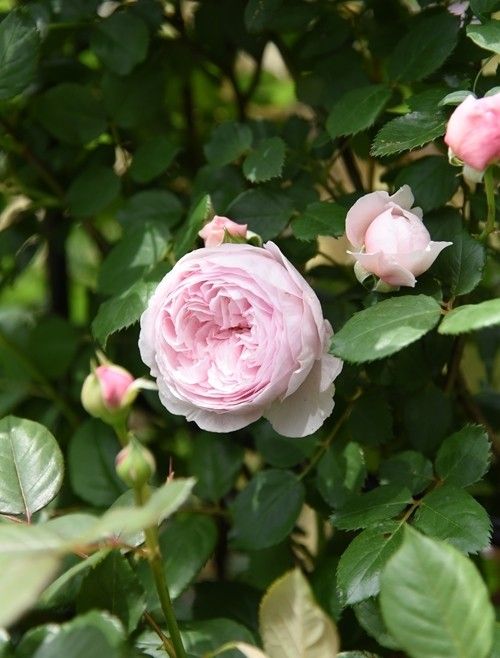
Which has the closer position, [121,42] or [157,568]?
[157,568]

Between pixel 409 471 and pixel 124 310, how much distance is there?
0.23m

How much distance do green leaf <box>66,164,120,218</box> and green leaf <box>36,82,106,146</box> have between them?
0.03 meters

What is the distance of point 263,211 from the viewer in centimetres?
69

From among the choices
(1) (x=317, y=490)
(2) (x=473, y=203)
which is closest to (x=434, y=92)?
(2) (x=473, y=203)

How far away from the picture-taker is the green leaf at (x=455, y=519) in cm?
54

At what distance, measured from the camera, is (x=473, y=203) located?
2.19 feet

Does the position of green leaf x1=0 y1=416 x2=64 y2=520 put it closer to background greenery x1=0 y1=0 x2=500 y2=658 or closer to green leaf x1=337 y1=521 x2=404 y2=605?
background greenery x1=0 y1=0 x2=500 y2=658

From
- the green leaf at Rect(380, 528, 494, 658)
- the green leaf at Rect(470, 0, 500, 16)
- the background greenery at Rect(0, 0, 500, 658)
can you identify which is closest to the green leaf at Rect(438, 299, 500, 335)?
the background greenery at Rect(0, 0, 500, 658)

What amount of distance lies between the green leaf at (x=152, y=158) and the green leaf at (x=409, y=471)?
1.04 ft

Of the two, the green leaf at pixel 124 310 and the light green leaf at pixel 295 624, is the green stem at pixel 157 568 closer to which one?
the light green leaf at pixel 295 624

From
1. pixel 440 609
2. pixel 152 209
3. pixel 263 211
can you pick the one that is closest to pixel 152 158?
pixel 152 209

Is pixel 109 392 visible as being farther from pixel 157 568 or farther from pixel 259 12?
pixel 259 12

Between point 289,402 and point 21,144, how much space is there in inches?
16.0

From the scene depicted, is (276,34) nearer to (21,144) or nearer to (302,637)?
(21,144)
